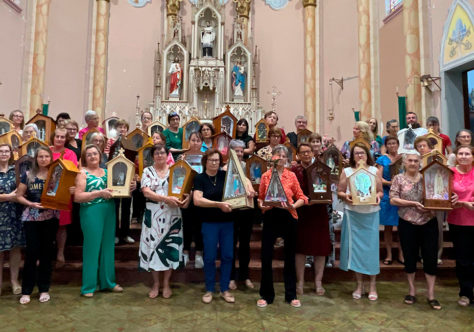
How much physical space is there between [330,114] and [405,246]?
25.5 feet

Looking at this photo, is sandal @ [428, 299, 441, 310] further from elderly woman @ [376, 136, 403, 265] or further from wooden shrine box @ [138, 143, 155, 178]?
wooden shrine box @ [138, 143, 155, 178]

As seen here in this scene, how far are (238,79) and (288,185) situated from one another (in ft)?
25.3

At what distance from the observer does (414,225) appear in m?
3.69

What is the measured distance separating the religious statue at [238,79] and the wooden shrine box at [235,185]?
7520 mm

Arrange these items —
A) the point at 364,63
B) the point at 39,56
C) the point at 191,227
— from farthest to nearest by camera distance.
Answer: the point at 364,63, the point at 39,56, the point at 191,227

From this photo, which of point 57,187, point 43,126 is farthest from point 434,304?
point 43,126

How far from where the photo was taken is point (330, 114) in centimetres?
1101

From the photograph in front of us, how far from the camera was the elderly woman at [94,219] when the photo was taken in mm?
3730

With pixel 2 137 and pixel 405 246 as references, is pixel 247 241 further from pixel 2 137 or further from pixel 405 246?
pixel 2 137

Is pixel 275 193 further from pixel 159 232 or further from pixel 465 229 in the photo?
pixel 465 229

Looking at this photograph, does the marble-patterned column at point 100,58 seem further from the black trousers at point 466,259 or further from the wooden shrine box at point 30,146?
the black trousers at point 466,259

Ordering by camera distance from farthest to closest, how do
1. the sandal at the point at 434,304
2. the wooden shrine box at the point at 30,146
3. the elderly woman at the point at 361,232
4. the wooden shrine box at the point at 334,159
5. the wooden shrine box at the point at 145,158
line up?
1. the wooden shrine box at the point at 334,159
2. the wooden shrine box at the point at 145,158
3. the wooden shrine box at the point at 30,146
4. the elderly woman at the point at 361,232
5. the sandal at the point at 434,304

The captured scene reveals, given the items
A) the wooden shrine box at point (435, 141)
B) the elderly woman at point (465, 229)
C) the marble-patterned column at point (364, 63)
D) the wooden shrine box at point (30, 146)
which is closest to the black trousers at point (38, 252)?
the wooden shrine box at point (30, 146)

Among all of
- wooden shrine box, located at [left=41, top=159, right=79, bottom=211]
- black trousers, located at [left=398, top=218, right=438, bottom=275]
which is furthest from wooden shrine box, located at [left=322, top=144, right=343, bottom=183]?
wooden shrine box, located at [left=41, top=159, right=79, bottom=211]
